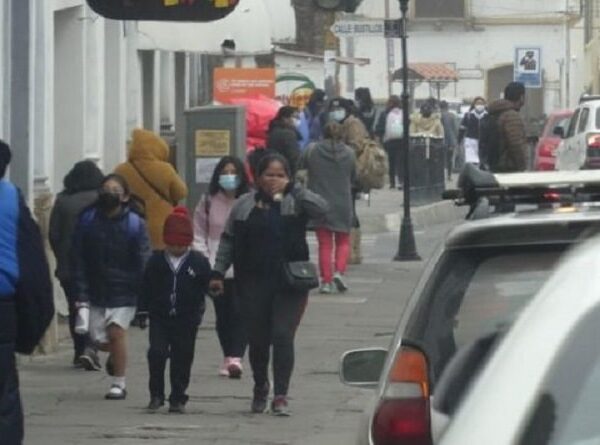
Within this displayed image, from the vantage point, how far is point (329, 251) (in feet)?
64.7

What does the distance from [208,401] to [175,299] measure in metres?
1.18

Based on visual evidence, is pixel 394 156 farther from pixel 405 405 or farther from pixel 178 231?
pixel 405 405

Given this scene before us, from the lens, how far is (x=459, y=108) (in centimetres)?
5534

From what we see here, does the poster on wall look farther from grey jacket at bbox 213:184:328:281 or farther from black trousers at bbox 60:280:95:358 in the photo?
grey jacket at bbox 213:184:328:281

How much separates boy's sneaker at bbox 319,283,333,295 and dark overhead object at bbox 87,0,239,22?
7.22 meters

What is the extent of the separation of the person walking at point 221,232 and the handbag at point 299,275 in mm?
1697

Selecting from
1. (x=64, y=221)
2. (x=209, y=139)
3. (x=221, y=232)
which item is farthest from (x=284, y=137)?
(x=221, y=232)

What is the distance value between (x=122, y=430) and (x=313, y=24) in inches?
1792

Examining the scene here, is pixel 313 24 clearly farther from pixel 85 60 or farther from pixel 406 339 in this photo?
pixel 406 339

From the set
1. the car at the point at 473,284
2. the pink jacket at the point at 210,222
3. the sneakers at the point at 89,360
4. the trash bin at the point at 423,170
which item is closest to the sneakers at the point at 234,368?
the pink jacket at the point at 210,222

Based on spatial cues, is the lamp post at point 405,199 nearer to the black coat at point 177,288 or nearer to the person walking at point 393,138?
the black coat at point 177,288

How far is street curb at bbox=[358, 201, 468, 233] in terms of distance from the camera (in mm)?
28656

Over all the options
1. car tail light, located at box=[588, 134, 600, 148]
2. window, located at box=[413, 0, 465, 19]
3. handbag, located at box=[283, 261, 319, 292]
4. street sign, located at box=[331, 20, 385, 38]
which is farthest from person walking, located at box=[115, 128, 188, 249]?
window, located at box=[413, 0, 465, 19]

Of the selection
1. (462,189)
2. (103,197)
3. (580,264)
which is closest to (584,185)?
(462,189)
